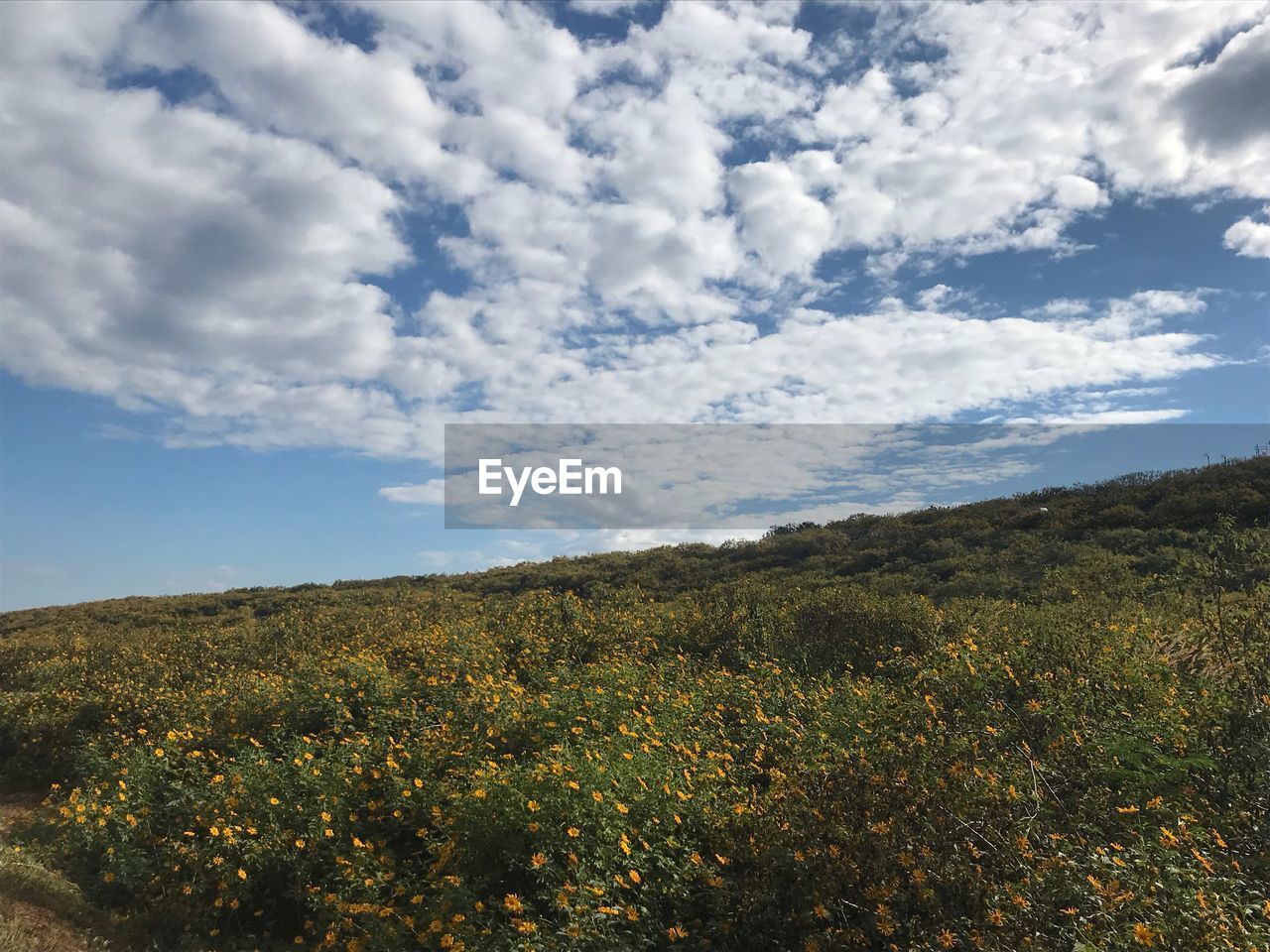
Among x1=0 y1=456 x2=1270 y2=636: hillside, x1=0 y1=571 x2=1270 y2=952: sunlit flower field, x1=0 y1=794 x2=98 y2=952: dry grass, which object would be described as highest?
x1=0 y1=456 x2=1270 y2=636: hillside

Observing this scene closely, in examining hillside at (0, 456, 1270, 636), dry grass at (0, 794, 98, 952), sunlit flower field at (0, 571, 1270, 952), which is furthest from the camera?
hillside at (0, 456, 1270, 636)

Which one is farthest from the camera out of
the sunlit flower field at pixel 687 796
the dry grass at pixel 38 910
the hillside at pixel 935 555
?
the hillside at pixel 935 555

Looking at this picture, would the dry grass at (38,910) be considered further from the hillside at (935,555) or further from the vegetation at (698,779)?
the hillside at (935,555)

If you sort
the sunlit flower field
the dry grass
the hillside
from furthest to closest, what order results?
the hillside, the dry grass, the sunlit flower field

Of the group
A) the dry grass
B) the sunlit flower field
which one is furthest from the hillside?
the dry grass

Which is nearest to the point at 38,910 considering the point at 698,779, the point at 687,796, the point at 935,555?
the point at 687,796

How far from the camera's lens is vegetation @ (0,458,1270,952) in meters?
3.89

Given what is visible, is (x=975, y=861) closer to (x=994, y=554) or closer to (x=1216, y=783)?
(x=1216, y=783)

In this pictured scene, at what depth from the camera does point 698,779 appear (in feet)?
18.2

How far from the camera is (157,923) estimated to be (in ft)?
17.4

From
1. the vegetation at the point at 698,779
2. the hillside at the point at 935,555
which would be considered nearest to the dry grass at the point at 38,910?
the vegetation at the point at 698,779

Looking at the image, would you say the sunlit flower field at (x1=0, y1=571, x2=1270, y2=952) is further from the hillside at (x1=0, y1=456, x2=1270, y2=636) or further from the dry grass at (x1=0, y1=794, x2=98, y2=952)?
the hillside at (x1=0, y1=456, x2=1270, y2=636)

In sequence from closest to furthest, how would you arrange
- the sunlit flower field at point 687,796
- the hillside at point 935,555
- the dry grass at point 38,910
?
1. the sunlit flower field at point 687,796
2. the dry grass at point 38,910
3. the hillside at point 935,555

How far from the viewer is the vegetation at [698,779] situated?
12.8ft
